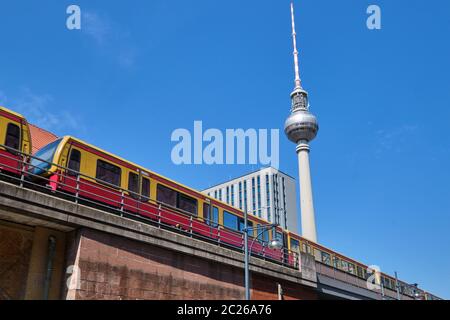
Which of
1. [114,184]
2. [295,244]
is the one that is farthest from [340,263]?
[114,184]

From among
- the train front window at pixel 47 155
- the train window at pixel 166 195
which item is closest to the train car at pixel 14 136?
the train front window at pixel 47 155

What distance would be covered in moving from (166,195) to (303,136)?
1714 inches

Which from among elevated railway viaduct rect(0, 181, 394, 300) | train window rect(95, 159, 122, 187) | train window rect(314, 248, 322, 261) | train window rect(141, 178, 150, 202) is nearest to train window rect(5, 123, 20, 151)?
train window rect(95, 159, 122, 187)

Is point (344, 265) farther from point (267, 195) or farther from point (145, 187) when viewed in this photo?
point (267, 195)

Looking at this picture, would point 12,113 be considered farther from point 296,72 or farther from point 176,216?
point 296,72

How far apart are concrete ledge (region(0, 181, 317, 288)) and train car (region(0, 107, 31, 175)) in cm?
324

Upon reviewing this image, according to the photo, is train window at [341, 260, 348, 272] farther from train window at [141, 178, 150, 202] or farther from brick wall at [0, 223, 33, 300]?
brick wall at [0, 223, 33, 300]

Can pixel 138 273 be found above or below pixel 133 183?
below

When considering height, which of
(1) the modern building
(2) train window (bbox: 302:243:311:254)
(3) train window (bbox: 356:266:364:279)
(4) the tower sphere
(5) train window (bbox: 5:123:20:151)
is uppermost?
(1) the modern building

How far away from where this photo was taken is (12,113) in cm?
1664

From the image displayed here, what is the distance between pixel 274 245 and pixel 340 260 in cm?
1852

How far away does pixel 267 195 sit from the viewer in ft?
361

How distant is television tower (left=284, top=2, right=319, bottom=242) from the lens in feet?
186

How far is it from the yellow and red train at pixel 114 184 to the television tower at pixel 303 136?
30.3 meters
